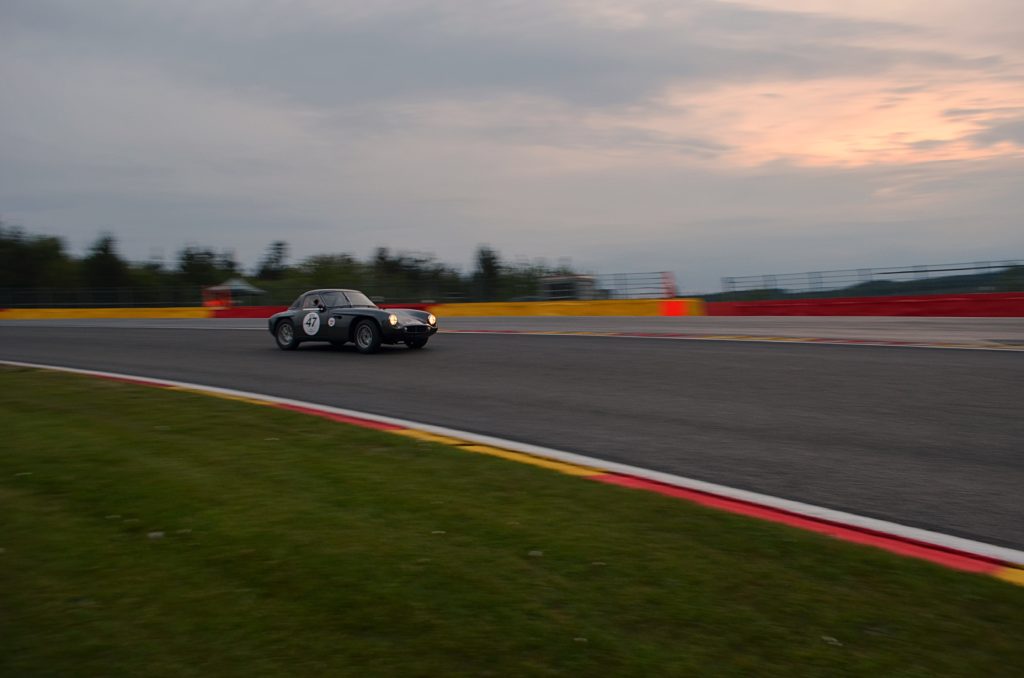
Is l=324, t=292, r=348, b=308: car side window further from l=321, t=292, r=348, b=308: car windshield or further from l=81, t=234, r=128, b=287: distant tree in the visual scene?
l=81, t=234, r=128, b=287: distant tree

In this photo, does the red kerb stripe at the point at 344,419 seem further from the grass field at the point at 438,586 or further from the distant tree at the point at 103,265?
the distant tree at the point at 103,265

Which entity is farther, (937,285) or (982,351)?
(937,285)

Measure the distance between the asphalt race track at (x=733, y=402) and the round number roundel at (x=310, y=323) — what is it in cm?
42

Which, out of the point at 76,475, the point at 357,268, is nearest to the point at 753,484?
the point at 76,475

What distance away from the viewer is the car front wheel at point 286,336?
54.7 ft

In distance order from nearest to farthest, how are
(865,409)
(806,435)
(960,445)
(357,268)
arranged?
(960,445) → (806,435) → (865,409) → (357,268)

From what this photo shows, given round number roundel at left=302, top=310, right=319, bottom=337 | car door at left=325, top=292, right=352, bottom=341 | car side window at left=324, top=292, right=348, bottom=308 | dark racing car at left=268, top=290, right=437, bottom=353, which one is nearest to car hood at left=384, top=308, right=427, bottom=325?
dark racing car at left=268, top=290, right=437, bottom=353

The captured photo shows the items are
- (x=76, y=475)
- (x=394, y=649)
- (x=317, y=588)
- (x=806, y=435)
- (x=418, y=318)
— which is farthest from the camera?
(x=418, y=318)

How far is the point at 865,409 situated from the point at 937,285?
20333 millimetres

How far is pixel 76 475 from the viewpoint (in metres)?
5.56

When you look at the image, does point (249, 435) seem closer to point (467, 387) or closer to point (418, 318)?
point (467, 387)

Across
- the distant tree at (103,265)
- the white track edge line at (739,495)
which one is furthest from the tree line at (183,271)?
the white track edge line at (739,495)

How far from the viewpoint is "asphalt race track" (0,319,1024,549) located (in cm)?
599

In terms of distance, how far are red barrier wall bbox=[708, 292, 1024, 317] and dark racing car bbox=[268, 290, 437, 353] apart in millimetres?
13308
